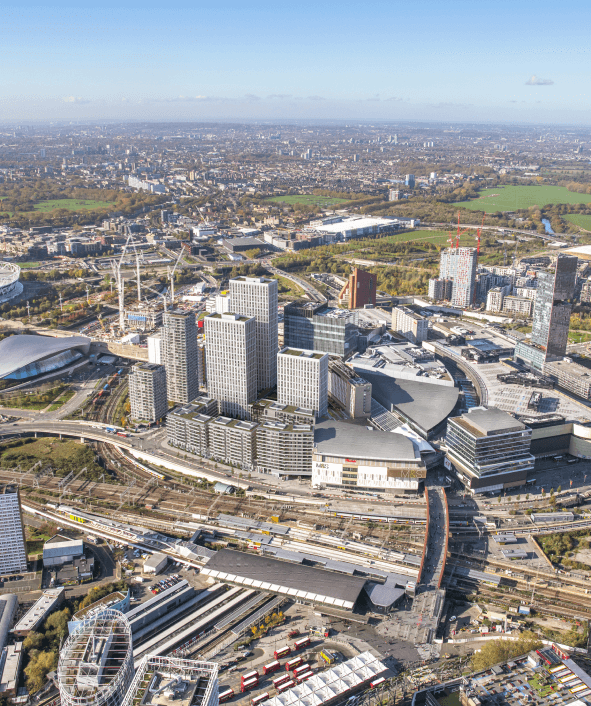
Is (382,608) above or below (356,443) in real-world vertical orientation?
below

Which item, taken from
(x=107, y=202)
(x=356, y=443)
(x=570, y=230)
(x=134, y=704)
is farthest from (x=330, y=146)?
(x=134, y=704)

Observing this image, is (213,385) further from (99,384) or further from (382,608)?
(382,608)

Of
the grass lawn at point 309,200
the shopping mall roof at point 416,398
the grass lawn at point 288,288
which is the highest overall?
the grass lawn at point 309,200

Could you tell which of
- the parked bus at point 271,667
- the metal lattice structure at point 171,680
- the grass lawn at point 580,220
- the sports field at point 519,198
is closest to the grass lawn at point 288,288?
the parked bus at point 271,667

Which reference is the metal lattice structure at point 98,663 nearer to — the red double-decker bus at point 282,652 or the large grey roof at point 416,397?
the red double-decker bus at point 282,652

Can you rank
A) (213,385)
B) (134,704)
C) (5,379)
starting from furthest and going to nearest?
(5,379) < (213,385) < (134,704)

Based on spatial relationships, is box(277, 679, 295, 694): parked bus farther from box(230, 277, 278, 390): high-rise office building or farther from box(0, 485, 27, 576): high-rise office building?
box(230, 277, 278, 390): high-rise office building

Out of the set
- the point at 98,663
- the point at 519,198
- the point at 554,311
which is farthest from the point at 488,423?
the point at 519,198
